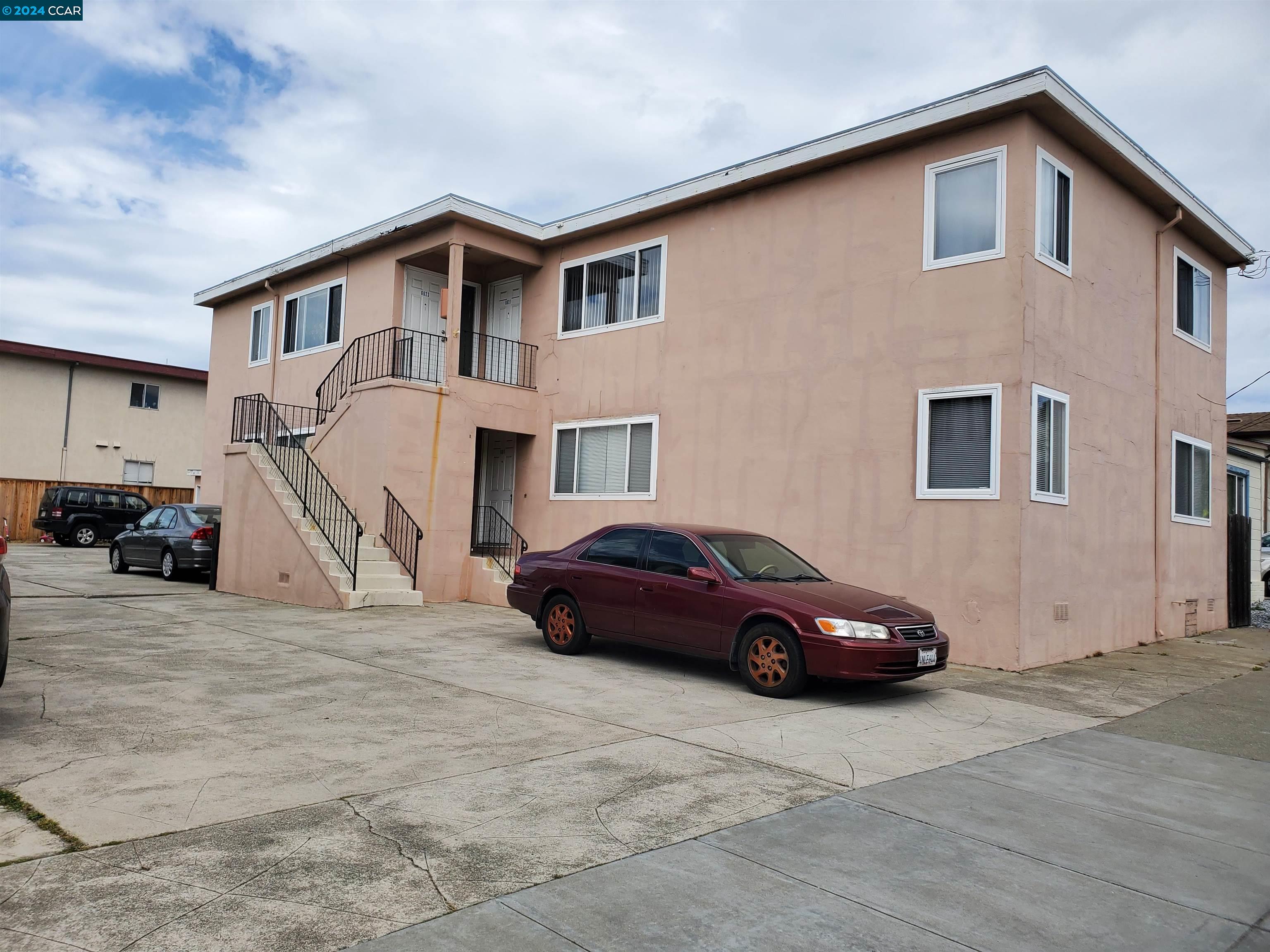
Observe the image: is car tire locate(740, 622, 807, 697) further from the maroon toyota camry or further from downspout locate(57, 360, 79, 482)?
downspout locate(57, 360, 79, 482)

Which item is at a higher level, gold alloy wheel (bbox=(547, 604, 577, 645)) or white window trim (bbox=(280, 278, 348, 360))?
white window trim (bbox=(280, 278, 348, 360))

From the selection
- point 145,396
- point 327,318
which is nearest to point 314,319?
point 327,318

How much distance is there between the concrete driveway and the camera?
148 inches

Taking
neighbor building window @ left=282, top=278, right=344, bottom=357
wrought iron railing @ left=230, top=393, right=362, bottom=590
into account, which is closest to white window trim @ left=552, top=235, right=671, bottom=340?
wrought iron railing @ left=230, top=393, right=362, bottom=590

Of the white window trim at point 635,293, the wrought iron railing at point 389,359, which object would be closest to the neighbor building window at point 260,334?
the wrought iron railing at point 389,359

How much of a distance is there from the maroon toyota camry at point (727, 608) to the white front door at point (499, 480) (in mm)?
6401

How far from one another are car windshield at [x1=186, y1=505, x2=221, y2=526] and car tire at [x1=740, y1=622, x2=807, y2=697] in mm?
11600

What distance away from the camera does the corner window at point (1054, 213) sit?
1127 centimetres

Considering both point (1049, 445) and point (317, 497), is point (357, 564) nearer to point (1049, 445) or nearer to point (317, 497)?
point (317, 497)

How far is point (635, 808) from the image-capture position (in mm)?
5008

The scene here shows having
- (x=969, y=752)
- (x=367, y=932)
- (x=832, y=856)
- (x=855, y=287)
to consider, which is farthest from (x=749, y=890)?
(x=855, y=287)

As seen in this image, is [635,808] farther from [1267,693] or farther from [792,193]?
[792,193]

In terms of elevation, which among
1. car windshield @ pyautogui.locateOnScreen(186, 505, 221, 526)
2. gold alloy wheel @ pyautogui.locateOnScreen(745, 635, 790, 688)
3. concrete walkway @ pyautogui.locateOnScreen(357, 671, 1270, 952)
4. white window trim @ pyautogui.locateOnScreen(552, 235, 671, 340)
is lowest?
concrete walkway @ pyautogui.locateOnScreen(357, 671, 1270, 952)

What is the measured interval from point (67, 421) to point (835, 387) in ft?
95.0
